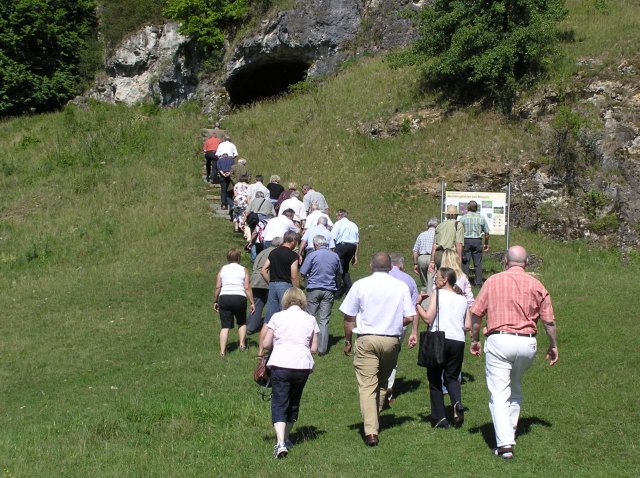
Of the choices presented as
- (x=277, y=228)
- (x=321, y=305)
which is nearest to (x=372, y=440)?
(x=321, y=305)

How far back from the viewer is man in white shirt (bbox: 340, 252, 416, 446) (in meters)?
7.80

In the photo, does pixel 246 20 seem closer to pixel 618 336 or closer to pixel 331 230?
pixel 331 230

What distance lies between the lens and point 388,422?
8641mm

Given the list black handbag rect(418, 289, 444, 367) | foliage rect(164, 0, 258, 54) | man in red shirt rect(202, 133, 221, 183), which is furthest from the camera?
foliage rect(164, 0, 258, 54)

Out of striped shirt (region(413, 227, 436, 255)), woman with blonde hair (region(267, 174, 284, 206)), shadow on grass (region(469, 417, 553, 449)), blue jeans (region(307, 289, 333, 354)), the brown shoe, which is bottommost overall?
shadow on grass (region(469, 417, 553, 449))

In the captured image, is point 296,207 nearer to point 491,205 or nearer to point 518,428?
point 491,205

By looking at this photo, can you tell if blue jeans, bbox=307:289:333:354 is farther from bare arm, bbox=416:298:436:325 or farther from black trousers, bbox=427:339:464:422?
black trousers, bbox=427:339:464:422

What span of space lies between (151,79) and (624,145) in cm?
2160

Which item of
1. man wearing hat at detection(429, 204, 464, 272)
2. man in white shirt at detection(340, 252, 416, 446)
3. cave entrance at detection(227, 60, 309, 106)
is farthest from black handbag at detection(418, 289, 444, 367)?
cave entrance at detection(227, 60, 309, 106)

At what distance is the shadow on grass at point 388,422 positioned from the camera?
8.44 m

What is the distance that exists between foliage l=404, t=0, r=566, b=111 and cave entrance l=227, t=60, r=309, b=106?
9.12m

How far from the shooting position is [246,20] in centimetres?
3297

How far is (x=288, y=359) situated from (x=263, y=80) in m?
29.8

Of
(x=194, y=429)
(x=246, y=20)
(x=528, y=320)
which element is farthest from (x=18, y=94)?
(x=528, y=320)
